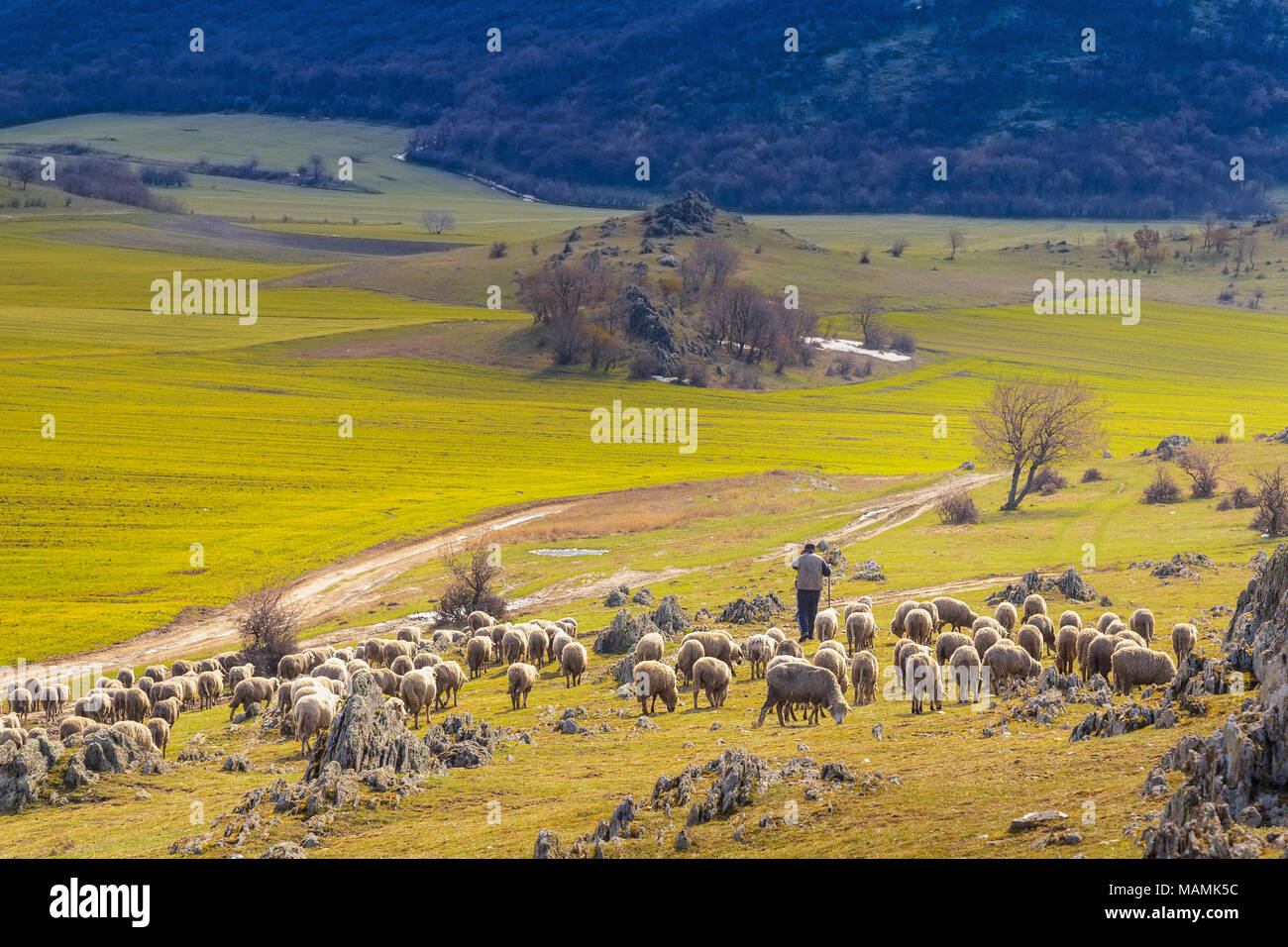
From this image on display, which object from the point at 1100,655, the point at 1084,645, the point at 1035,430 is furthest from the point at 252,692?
the point at 1035,430

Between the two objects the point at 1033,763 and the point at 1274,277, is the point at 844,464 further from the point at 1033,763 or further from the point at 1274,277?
the point at 1274,277

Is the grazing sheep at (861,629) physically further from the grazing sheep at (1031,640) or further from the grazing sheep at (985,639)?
the grazing sheep at (1031,640)

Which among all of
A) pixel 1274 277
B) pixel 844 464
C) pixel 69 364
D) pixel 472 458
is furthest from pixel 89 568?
pixel 1274 277

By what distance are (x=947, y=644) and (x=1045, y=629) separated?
11.6 ft

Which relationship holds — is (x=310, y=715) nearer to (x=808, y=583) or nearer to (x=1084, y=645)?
(x=808, y=583)

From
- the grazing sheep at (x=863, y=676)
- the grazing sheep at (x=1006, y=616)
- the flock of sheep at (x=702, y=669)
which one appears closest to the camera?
the flock of sheep at (x=702, y=669)

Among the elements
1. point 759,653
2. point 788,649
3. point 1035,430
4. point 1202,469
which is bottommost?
point 759,653

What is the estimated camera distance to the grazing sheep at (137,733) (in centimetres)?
2750

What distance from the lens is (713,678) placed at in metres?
27.2

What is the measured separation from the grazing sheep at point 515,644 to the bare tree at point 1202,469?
117 ft

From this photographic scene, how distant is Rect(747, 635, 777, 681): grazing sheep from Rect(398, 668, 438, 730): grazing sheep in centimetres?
772

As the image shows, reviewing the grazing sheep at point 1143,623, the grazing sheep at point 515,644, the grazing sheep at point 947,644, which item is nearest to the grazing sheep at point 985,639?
the grazing sheep at point 947,644

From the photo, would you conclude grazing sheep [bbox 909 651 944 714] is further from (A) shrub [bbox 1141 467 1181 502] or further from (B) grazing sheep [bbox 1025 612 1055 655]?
(A) shrub [bbox 1141 467 1181 502]
